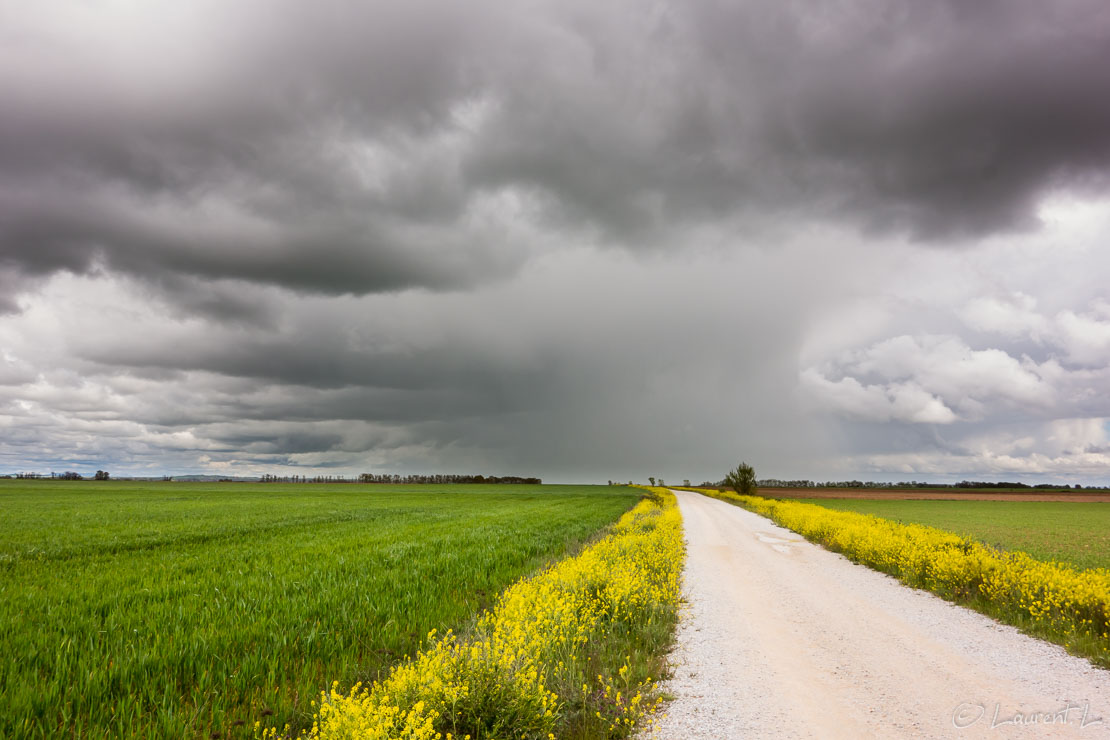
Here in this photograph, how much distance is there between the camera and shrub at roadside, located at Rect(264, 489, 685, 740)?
3.97 metres

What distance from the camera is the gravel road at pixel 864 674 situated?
487 cm

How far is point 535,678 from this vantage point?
4781 millimetres

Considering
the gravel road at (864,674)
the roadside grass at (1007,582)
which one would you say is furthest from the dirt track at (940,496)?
the gravel road at (864,674)

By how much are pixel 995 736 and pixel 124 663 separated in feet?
30.3

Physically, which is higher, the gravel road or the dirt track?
the gravel road

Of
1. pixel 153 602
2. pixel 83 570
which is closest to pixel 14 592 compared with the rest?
pixel 83 570

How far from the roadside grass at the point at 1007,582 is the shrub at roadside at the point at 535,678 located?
610cm

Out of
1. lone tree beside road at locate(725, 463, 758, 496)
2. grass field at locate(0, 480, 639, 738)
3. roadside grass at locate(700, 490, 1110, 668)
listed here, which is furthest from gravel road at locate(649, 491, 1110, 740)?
lone tree beside road at locate(725, 463, 758, 496)

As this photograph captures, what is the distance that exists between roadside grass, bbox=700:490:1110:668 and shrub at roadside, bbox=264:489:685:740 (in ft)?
20.0

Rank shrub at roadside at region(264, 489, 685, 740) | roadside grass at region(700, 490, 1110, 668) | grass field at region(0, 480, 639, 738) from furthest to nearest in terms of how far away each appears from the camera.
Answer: roadside grass at region(700, 490, 1110, 668)
grass field at region(0, 480, 639, 738)
shrub at roadside at region(264, 489, 685, 740)

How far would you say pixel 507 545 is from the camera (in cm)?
1780

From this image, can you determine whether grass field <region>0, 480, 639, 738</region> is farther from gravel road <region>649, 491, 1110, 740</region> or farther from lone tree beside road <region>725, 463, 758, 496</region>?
lone tree beside road <region>725, 463, 758, 496</region>

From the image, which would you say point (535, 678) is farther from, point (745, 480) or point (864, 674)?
point (745, 480)

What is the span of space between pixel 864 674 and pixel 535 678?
14.5ft
